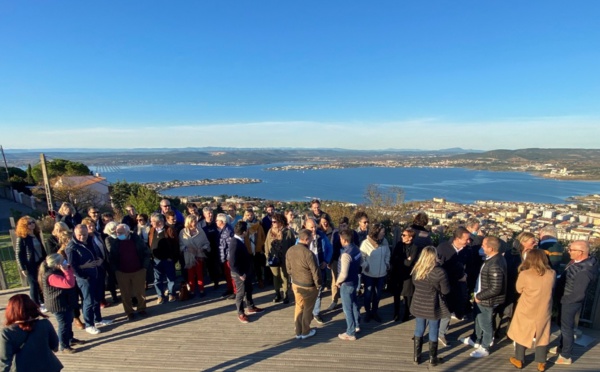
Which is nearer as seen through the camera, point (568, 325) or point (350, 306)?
point (568, 325)

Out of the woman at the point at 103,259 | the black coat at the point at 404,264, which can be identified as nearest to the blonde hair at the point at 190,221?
the woman at the point at 103,259

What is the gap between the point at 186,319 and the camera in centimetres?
466

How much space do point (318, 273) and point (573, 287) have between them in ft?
9.45

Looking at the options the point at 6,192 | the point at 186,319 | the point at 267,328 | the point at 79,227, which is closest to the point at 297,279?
the point at 267,328

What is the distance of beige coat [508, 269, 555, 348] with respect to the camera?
314 centimetres

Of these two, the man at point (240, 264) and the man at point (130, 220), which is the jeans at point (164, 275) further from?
the man at point (240, 264)

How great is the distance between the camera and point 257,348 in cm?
388

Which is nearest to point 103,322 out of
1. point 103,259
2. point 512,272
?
point 103,259

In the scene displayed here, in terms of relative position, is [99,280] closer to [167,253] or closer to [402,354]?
[167,253]

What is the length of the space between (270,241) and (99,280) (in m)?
2.61

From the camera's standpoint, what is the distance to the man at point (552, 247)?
13.1ft

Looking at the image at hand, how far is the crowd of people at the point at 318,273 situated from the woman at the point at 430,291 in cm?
1

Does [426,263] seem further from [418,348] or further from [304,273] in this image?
[304,273]

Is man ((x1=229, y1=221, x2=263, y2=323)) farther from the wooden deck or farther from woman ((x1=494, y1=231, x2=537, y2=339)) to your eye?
woman ((x1=494, y1=231, x2=537, y2=339))
